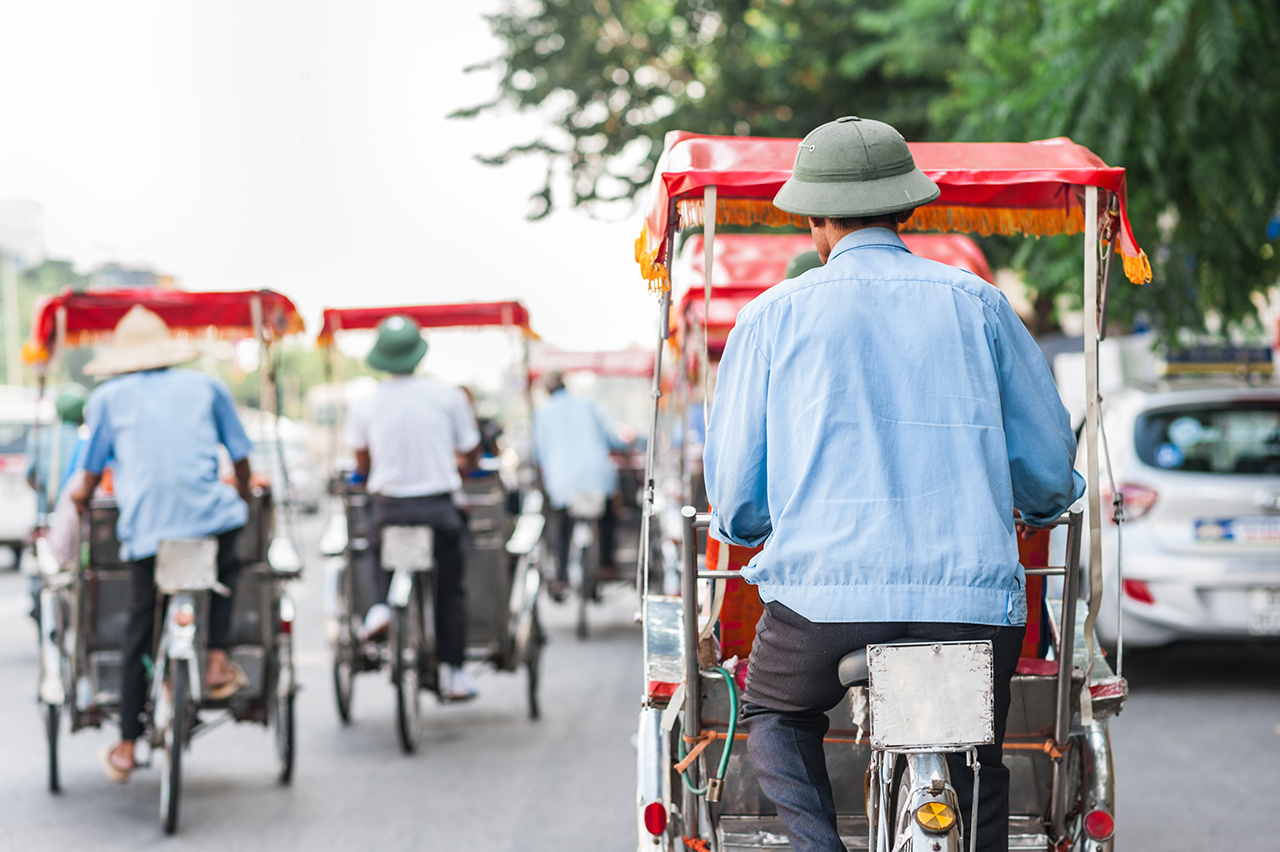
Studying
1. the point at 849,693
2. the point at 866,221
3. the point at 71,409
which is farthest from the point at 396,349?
the point at 866,221

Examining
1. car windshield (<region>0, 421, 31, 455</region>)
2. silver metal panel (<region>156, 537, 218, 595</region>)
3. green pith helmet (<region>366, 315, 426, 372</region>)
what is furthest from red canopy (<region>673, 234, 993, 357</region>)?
car windshield (<region>0, 421, 31, 455</region>)

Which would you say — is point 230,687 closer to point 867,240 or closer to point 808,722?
point 808,722

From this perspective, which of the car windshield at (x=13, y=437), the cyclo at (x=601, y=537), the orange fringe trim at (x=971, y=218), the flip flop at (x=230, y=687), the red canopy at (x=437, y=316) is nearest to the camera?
the orange fringe trim at (x=971, y=218)

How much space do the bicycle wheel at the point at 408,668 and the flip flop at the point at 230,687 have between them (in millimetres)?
717

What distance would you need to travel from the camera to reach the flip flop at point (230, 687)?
17.9 ft

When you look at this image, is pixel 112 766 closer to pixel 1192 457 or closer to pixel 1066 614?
pixel 1066 614

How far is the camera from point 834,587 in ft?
8.76

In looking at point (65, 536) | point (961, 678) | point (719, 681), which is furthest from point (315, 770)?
point (961, 678)

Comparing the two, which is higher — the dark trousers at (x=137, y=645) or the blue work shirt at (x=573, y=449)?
the blue work shirt at (x=573, y=449)

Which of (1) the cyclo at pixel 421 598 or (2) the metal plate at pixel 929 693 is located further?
(1) the cyclo at pixel 421 598

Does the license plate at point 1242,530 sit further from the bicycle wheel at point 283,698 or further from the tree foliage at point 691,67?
the tree foliage at point 691,67

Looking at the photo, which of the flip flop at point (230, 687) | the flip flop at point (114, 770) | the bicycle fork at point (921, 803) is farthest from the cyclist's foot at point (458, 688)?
the bicycle fork at point (921, 803)

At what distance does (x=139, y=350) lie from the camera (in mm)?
5418

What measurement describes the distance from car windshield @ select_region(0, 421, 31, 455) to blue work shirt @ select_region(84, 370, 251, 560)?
10.2m
